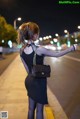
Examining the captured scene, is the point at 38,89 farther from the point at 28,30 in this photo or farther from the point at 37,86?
the point at 28,30

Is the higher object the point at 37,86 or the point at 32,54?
the point at 32,54

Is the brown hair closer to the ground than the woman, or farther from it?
farther from it

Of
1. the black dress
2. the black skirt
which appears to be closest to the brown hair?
the black dress

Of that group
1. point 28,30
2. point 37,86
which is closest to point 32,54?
point 28,30

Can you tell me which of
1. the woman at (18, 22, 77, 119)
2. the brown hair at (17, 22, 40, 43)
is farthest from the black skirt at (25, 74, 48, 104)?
the brown hair at (17, 22, 40, 43)

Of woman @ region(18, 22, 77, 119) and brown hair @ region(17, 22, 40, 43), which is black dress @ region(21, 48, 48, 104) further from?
brown hair @ region(17, 22, 40, 43)

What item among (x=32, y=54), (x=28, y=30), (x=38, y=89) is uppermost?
(x=28, y=30)

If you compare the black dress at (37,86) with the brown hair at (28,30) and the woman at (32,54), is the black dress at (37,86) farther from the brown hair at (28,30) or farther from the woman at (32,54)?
the brown hair at (28,30)

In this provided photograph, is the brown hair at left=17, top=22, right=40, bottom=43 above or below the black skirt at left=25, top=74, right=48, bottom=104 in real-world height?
above

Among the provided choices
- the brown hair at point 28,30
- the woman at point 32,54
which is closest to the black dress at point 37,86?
the woman at point 32,54

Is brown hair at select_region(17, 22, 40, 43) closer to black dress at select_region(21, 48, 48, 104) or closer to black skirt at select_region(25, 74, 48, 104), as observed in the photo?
black dress at select_region(21, 48, 48, 104)

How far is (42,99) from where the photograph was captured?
5.30 metres

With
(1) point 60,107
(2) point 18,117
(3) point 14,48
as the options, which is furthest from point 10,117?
(3) point 14,48

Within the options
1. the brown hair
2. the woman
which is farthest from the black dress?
the brown hair
